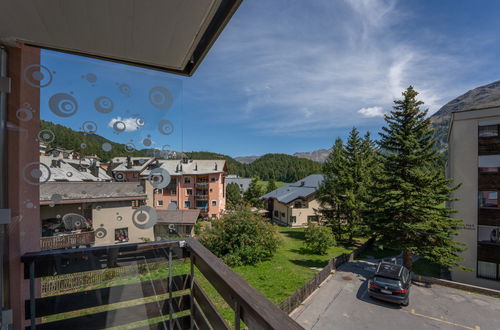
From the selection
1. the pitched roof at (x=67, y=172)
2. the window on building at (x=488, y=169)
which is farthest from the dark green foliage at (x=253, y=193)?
the pitched roof at (x=67, y=172)

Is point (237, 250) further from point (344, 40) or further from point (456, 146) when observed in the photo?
point (456, 146)

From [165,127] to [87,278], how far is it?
116 cm

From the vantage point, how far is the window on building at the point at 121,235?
5.63 feet

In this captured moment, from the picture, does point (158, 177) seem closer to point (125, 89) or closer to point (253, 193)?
point (125, 89)

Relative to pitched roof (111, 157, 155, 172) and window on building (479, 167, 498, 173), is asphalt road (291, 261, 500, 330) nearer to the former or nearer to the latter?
window on building (479, 167, 498, 173)

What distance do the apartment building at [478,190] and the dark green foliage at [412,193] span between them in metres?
0.49

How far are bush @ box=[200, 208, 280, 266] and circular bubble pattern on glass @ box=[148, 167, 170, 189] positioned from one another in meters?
7.58

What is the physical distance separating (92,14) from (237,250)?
351 inches

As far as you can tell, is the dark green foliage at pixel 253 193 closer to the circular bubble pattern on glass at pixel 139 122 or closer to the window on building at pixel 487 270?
the window on building at pixel 487 270

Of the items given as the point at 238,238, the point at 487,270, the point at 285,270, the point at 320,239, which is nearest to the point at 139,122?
the point at 285,270

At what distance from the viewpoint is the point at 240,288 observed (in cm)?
75

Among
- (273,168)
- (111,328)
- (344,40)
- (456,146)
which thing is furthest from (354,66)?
(273,168)

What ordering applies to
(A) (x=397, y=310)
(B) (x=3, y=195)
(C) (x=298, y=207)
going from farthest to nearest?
(C) (x=298, y=207)
(A) (x=397, y=310)
(B) (x=3, y=195)

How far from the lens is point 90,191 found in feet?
5.45
